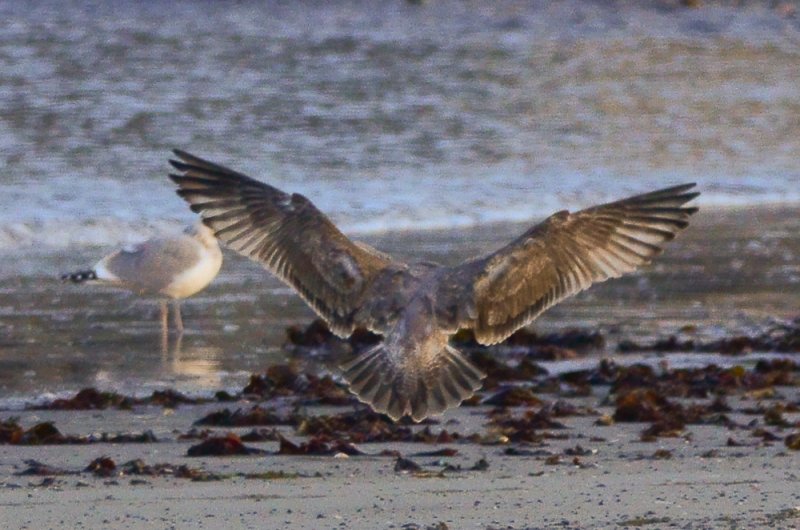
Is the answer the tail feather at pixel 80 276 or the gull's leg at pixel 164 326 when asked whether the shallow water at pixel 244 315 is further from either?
the tail feather at pixel 80 276

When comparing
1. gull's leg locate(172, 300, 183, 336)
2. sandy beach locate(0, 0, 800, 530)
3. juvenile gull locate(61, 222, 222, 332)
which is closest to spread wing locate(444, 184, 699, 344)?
sandy beach locate(0, 0, 800, 530)

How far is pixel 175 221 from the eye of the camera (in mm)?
11859

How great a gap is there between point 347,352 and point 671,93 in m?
12.5

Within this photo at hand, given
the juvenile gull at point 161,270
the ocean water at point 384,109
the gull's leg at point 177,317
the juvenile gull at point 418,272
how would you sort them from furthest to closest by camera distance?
the ocean water at point 384,109, the juvenile gull at point 161,270, the gull's leg at point 177,317, the juvenile gull at point 418,272

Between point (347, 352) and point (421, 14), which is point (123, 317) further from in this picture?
point (421, 14)

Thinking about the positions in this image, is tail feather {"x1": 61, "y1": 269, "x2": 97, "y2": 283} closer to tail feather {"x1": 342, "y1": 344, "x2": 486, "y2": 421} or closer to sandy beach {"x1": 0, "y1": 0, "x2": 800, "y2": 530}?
sandy beach {"x1": 0, "y1": 0, "x2": 800, "y2": 530}

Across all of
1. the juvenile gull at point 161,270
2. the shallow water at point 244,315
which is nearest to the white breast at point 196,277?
the juvenile gull at point 161,270

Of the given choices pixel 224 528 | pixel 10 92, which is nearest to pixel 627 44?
pixel 10 92

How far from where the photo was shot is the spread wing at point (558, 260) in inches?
228

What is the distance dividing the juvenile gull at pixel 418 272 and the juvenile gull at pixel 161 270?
8.70ft

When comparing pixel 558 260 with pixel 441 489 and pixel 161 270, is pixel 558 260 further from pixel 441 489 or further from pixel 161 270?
pixel 161 270

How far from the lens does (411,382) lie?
554 centimetres

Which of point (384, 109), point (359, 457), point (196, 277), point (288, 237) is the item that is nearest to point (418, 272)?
point (288, 237)

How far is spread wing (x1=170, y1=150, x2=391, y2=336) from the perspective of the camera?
19.3 ft
